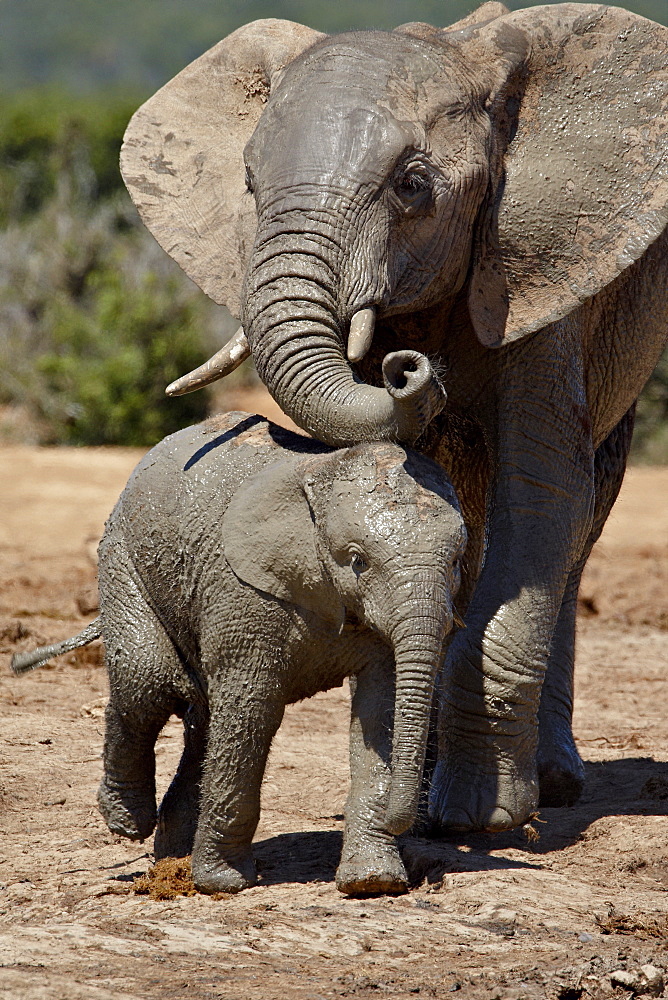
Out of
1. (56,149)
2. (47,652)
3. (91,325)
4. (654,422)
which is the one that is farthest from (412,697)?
(56,149)

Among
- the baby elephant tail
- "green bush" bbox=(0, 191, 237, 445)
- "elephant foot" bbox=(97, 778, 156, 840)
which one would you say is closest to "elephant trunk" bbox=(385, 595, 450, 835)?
"elephant foot" bbox=(97, 778, 156, 840)

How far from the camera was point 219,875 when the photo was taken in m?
4.48

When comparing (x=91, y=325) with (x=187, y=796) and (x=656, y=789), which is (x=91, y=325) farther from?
(x=187, y=796)

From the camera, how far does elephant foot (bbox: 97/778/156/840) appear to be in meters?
4.96

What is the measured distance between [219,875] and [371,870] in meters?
0.50

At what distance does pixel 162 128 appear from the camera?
235 inches

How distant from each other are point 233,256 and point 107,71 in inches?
6094

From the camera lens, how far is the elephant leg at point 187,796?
4938mm

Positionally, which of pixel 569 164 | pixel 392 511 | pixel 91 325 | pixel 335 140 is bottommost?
pixel 392 511

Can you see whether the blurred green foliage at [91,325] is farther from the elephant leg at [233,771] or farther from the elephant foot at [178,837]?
the elephant leg at [233,771]

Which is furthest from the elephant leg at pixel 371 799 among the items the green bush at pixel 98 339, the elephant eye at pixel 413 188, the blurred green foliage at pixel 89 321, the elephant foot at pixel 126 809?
the green bush at pixel 98 339

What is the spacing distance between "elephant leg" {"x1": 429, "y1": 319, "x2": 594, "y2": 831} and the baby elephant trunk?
1047mm

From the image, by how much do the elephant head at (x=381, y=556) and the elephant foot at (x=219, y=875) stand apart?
0.67m

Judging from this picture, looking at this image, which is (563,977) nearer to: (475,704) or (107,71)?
(475,704)
